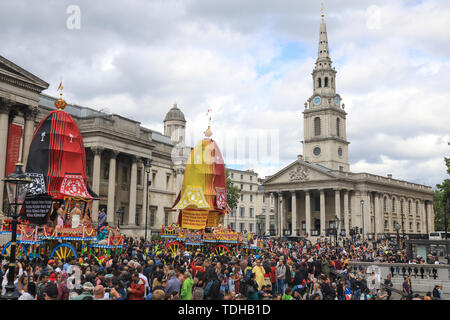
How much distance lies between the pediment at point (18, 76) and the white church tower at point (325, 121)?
6126cm

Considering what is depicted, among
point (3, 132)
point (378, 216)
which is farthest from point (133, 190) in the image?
point (378, 216)

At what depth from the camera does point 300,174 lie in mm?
80062

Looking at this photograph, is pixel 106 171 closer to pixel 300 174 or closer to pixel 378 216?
pixel 300 174

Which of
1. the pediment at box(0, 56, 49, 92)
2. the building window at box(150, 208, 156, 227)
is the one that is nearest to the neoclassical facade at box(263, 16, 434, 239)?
the building window at box(150, 208, 156, 227)

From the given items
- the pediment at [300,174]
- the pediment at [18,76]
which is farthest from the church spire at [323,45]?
the pediment at [18,76]

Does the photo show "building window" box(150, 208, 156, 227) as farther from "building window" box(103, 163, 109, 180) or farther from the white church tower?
the white church tower

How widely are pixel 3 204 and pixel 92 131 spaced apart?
12.7 metres

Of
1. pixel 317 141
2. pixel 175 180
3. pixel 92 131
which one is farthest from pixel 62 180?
pixel 317 141

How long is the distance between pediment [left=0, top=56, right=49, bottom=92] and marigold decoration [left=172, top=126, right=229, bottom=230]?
14672 millimetres

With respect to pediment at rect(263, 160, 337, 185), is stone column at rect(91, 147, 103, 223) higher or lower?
lower

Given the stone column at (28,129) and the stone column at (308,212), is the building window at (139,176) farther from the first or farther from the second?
the stone column at (308,212)

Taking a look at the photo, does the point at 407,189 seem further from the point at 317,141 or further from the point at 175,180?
the point at 175,180

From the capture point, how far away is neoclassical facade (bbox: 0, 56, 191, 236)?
34.3 m

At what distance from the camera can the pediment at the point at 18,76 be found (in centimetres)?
3331
